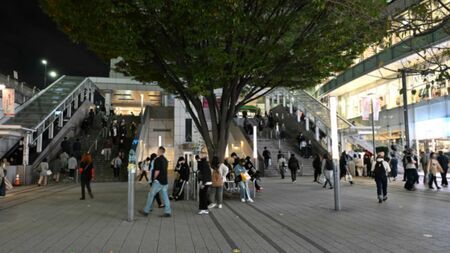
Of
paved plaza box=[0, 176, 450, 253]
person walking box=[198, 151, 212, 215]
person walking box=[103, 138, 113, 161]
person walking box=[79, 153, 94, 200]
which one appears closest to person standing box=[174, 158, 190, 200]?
paved plaza box=[0, 176, 450, 253]

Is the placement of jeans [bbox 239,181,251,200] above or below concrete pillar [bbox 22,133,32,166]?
below

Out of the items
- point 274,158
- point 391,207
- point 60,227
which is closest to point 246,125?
point 274,158

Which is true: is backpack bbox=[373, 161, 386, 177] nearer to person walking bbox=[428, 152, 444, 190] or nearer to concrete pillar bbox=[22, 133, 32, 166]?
person walking bbox=[428, 152, 444, 190]

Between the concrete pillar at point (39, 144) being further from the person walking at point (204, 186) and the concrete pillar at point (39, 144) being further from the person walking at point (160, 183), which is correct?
the person walking at point (204, 186)

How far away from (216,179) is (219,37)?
4.04 metres

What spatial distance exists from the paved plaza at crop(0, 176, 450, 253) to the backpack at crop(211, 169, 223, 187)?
744mm

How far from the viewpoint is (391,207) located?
9852mm

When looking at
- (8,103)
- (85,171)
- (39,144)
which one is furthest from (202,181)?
(8,103)

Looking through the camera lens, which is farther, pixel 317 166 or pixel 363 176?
pixel 363 176

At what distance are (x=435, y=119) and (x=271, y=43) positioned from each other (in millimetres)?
19456

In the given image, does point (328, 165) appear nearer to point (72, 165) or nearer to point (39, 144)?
point (72, 165)

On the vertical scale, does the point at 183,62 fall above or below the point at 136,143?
above

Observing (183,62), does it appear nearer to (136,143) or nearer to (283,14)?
Answer: (283,14)

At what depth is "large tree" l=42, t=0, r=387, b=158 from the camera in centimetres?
916
